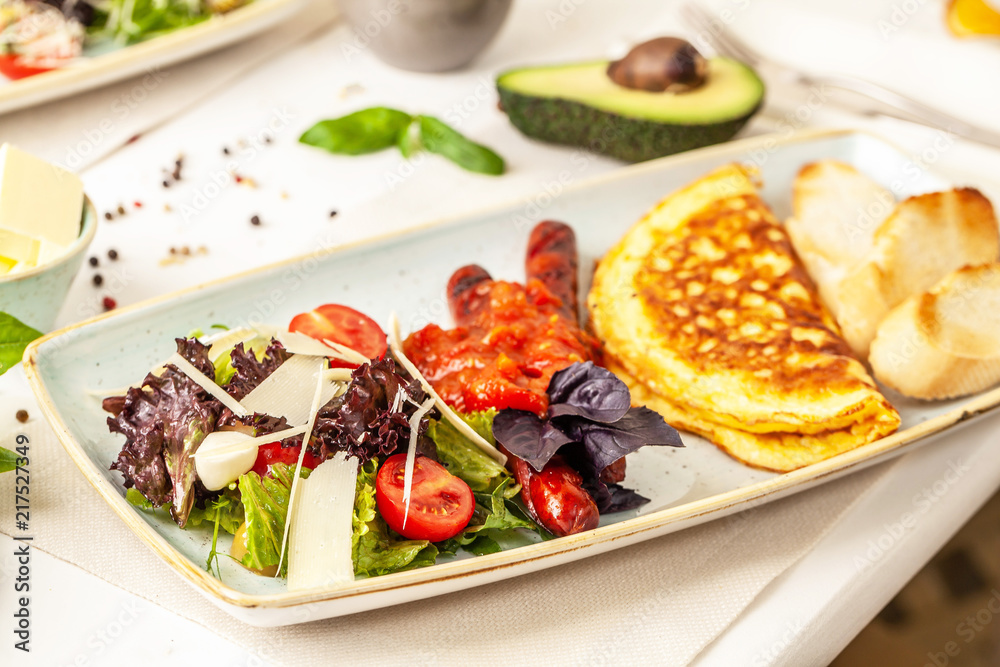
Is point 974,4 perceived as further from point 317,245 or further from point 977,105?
point 317,245

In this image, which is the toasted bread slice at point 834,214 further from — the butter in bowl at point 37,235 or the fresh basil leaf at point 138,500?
the butter in bowl at point 37,235

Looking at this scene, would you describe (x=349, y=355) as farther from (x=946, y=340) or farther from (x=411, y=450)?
(x=946, y=340)

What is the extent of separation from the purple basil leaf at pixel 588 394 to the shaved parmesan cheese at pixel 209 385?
85 centimetres

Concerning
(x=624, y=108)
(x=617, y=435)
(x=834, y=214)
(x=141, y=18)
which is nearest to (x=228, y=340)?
(x=617, y=435)

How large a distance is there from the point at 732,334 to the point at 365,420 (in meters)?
1.39

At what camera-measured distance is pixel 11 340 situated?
252cm

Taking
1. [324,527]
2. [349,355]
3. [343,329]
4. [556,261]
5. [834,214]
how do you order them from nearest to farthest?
1. [324,527]
2. [349,355]
3. [343,329]
4. [556,261]
5. [834,214]

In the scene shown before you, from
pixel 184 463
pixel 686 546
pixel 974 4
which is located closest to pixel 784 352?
pixel 686 546

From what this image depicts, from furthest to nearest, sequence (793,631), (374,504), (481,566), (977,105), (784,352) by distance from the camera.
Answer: (977,105) → (784,352) → (793,631) → (374,504) → (481,566)

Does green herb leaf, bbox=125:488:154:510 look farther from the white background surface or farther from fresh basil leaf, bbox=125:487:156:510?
the white background surface

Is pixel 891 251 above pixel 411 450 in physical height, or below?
above

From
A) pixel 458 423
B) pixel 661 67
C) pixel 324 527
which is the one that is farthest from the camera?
pixel 661 67

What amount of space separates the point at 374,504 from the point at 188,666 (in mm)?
640

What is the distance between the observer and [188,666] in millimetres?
2133
